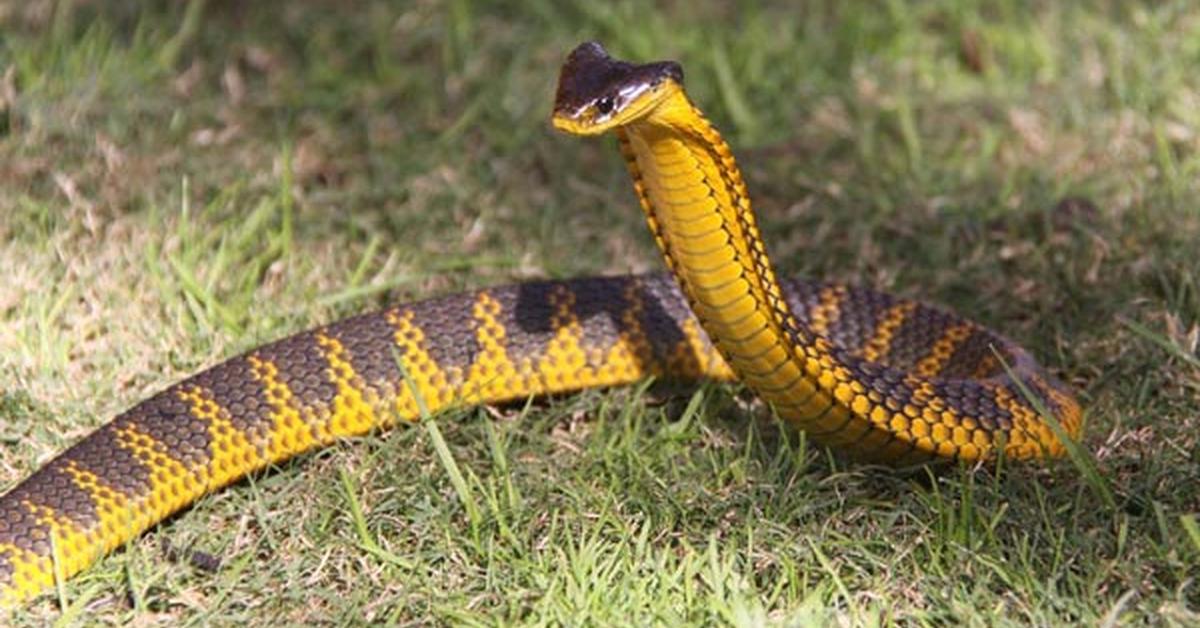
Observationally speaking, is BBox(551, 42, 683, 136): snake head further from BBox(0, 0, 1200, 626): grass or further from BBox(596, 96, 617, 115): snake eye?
BBox(0, 0, 1200, 626): grass

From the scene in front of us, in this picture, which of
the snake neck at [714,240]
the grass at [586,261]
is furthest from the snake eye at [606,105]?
the grass at [586,261]

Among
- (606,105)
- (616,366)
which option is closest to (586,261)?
(616,366)

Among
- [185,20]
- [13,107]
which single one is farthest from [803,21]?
[13,107]

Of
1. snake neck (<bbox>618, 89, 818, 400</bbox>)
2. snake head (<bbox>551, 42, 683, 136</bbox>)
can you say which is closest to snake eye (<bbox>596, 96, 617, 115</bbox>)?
snake head (<bbox>551, 42, 683, 136</bbox>)

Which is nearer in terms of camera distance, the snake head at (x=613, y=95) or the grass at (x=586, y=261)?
the snake head at (x=613, y=95)

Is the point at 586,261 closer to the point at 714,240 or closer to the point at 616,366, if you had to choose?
the point at 616,366

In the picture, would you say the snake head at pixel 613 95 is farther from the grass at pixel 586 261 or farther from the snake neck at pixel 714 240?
the grass at pixel 586 261

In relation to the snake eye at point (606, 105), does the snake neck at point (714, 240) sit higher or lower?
lower
